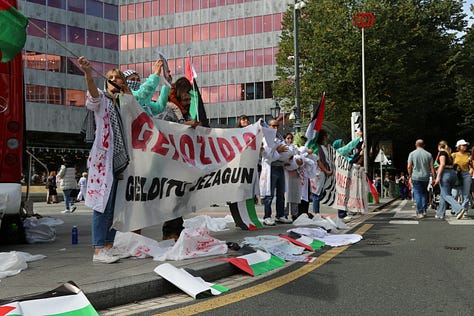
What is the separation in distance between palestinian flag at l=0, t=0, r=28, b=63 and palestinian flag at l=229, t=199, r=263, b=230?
4.69 metres

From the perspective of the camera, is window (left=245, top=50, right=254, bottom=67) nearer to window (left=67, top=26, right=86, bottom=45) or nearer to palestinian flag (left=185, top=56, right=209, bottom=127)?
window (left=67, top=26, right=86, bottom=45)

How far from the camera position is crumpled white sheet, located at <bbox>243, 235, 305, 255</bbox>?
21.3 ft

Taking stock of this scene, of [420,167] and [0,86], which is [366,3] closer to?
[420,167]

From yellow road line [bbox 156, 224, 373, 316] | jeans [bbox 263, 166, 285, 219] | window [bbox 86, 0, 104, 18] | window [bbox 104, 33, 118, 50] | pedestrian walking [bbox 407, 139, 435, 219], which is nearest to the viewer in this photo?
yellow road line [bbox 156, 224, 373, 316]

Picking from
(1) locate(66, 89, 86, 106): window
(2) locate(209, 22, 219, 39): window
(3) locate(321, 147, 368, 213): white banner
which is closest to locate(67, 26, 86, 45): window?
(1) locate(66, 89, 86, 106): window

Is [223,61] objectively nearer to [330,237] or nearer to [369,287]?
[330,237]

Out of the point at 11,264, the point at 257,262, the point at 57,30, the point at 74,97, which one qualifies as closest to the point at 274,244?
the point at 257,262

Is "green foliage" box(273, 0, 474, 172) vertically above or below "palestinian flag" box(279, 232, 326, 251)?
above

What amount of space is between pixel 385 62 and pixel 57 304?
3326 centimetres

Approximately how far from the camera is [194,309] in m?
4.10

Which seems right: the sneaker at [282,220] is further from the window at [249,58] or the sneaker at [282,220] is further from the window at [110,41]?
the window at [110,41]

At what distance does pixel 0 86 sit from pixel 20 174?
1075mm

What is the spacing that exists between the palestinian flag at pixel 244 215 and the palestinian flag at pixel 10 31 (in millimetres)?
4694

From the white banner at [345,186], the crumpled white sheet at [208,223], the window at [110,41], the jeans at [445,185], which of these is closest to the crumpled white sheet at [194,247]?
the crumpled white sheet at [208,223]
